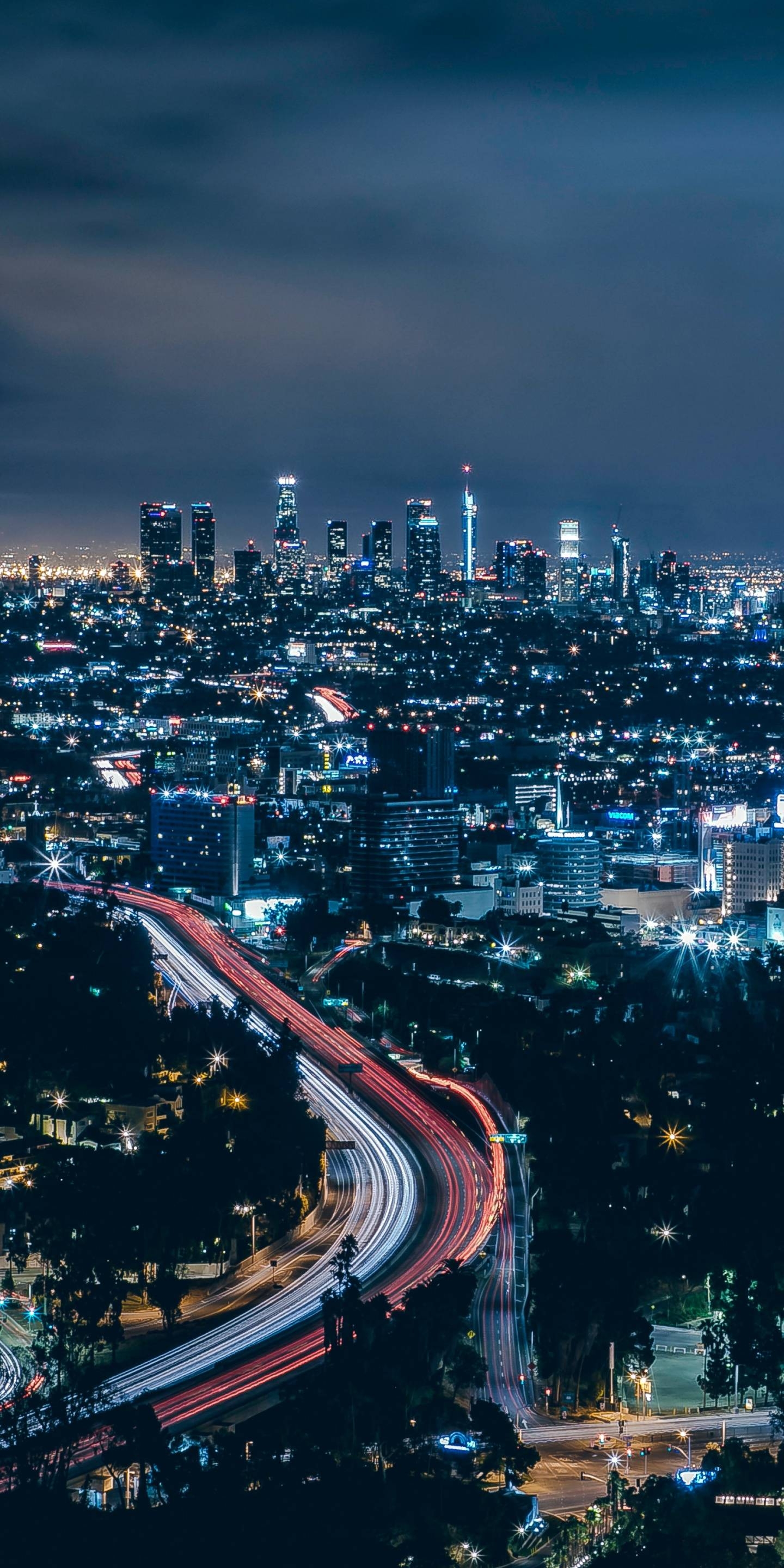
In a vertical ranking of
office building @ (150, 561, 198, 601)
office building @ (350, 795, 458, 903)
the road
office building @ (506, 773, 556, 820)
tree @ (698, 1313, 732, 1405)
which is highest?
office building @ (150, 561, 198, 601)

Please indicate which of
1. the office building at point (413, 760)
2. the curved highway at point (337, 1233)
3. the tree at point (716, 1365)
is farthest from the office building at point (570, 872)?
the tree at point (716, 1365)

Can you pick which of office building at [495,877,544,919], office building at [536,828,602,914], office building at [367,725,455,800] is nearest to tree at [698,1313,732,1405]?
office building at [495,877,544,919]

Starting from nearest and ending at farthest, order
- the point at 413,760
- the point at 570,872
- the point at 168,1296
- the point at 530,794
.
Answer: the point at 168,1296 < the point at 570,872 < the point at 413,760 < the point at 530,794

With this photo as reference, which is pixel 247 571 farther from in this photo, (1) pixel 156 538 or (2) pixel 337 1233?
(2) pixel 337 1233

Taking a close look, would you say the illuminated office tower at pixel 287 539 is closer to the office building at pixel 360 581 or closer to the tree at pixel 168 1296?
the office building at pixel 360 581

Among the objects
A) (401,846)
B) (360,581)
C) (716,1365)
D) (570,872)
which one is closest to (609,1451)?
(716,1365)

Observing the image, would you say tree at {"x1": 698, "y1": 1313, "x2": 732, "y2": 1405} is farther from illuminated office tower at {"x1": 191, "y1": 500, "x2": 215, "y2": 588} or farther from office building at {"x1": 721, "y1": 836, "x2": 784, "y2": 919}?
illuminated office tower at {"x1": 191, "y1": 500, "x2": 215, "y2": 588}
